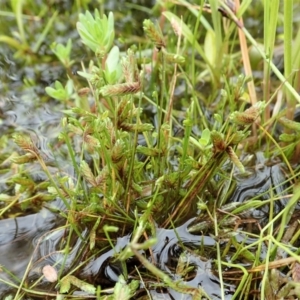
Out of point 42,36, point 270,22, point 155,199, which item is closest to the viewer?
point 155,199

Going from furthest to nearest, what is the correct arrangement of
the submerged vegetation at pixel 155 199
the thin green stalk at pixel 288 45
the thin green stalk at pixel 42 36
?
the thin green stalk at pixel 42 36 < the thin green stalk at pixel 288 45 < the submerged vegetation at pixel 155 199

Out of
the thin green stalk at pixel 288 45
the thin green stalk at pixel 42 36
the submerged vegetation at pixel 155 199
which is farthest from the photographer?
the thin green stalk at pixel 42 36

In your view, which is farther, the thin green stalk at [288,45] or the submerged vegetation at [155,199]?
the thin green stalk at [288,45]

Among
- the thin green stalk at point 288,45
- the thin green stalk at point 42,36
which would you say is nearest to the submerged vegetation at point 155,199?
the thin green stalk at point 288,45

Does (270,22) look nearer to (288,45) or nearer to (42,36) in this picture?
(288,45)

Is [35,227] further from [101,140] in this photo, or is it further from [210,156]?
[210,156]

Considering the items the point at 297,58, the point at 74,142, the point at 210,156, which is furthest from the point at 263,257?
the point at 74,142

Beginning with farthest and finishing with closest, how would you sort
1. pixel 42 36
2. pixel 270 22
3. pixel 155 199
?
pixel 42 36 < pixel 270 22 < pixel 155 199

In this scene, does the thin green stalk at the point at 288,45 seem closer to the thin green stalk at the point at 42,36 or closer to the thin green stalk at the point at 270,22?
the thin green stalk at the point at 270,22

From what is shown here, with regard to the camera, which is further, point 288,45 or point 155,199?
point 288,45

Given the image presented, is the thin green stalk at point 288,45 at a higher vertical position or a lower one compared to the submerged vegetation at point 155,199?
higher

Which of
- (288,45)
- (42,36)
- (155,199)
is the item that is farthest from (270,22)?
(42,36)
